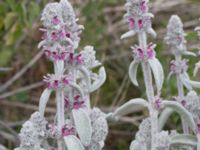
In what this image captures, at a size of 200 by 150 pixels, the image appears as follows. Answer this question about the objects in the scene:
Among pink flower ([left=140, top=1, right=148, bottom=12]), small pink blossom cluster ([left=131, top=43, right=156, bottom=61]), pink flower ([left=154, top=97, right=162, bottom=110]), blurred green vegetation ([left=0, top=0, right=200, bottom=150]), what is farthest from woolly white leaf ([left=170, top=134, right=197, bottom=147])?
blurred green vegetation ([left=0, top=0, right=200, bottom=150])

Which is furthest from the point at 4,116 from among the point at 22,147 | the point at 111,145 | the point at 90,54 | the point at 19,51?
the point at 22,147

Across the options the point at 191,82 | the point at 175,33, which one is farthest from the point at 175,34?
the point at 191,82

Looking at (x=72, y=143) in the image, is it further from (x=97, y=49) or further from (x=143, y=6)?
(x=97, y=49)

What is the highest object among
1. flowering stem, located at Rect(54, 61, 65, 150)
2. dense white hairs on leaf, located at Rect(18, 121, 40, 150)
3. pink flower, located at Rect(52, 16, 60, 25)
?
pink flower, located at Rect(52, 16, 60, 25)

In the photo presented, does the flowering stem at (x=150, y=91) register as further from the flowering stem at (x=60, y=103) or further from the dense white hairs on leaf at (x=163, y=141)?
the flowering stem at (x=60, y=103)

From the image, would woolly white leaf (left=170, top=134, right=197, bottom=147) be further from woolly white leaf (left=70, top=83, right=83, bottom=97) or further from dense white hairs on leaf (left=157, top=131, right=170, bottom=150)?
woolly white leaf (left=70, top=83, right=83, bottom=97)

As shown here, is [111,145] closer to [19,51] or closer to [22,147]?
[19,51]
